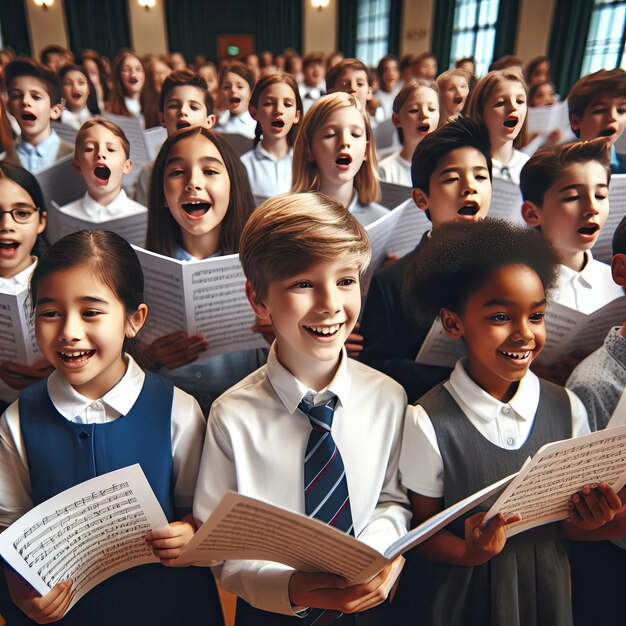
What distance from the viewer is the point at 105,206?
1.55 meters

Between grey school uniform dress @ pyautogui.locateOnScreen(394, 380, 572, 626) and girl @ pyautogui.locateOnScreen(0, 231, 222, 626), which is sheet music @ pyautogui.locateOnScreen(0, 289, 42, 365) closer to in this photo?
girl @ pyautogui.locateOnScreen(0, 231, 222, 626)

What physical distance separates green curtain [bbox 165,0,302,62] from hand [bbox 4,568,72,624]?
12.2 m

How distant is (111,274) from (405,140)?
1090 millimetres

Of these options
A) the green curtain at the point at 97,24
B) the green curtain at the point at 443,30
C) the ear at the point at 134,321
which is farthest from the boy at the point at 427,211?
the green curtain at the point at 97,24

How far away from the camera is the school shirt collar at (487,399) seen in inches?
34.8

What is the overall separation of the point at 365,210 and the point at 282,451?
2.75 feet

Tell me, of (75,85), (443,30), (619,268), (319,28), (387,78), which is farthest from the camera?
(319,28)

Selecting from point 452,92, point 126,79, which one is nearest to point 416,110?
point 452,92

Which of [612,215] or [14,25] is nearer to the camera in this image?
[612,215]

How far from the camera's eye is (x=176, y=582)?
0.98 metres

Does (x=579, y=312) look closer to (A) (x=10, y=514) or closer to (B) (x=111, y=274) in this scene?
(B) (x=111, y=274)

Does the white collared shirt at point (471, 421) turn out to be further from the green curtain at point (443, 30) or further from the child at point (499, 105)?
the green curtain at point (443, 30)

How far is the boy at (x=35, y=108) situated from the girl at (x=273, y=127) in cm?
80

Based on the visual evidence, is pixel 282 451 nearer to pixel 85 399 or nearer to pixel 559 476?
pixel 85 399
